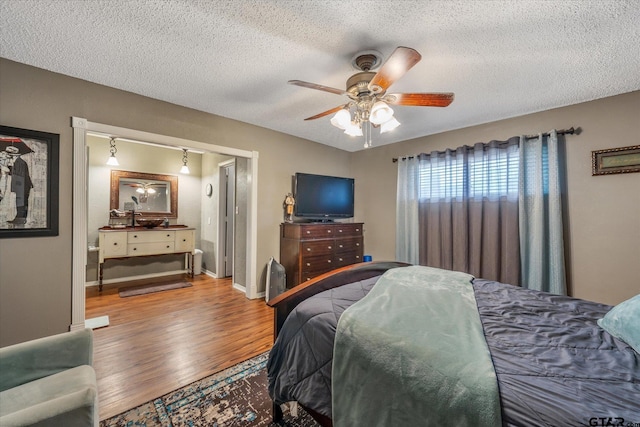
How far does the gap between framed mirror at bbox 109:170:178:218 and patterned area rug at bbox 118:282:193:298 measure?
4.23ft

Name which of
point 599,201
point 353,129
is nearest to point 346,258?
point 353,129

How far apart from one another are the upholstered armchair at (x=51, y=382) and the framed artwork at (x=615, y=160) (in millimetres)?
4299

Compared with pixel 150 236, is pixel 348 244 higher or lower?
lower

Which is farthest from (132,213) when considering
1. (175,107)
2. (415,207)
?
(415,207)

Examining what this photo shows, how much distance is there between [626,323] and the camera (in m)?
1.14

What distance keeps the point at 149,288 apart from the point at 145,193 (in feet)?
5.68

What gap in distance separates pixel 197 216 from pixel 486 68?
5.22 metres

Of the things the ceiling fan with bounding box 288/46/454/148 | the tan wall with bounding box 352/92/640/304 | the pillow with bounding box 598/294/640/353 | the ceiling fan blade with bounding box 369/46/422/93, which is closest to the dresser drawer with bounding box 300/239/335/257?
the ceiling fan with bounding box 288/46/454/148

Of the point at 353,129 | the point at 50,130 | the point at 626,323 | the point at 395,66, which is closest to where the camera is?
the point at 626,323

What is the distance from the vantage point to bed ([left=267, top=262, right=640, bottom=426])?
0.80m

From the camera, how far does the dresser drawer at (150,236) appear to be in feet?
13.6

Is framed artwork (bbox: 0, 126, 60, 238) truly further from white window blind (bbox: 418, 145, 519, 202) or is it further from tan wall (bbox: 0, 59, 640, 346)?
white window blind (bbox: 418, 145, 519, 202)

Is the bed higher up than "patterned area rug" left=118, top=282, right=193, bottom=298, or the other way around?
the bed

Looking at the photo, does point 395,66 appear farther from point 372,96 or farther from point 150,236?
point 150,236
